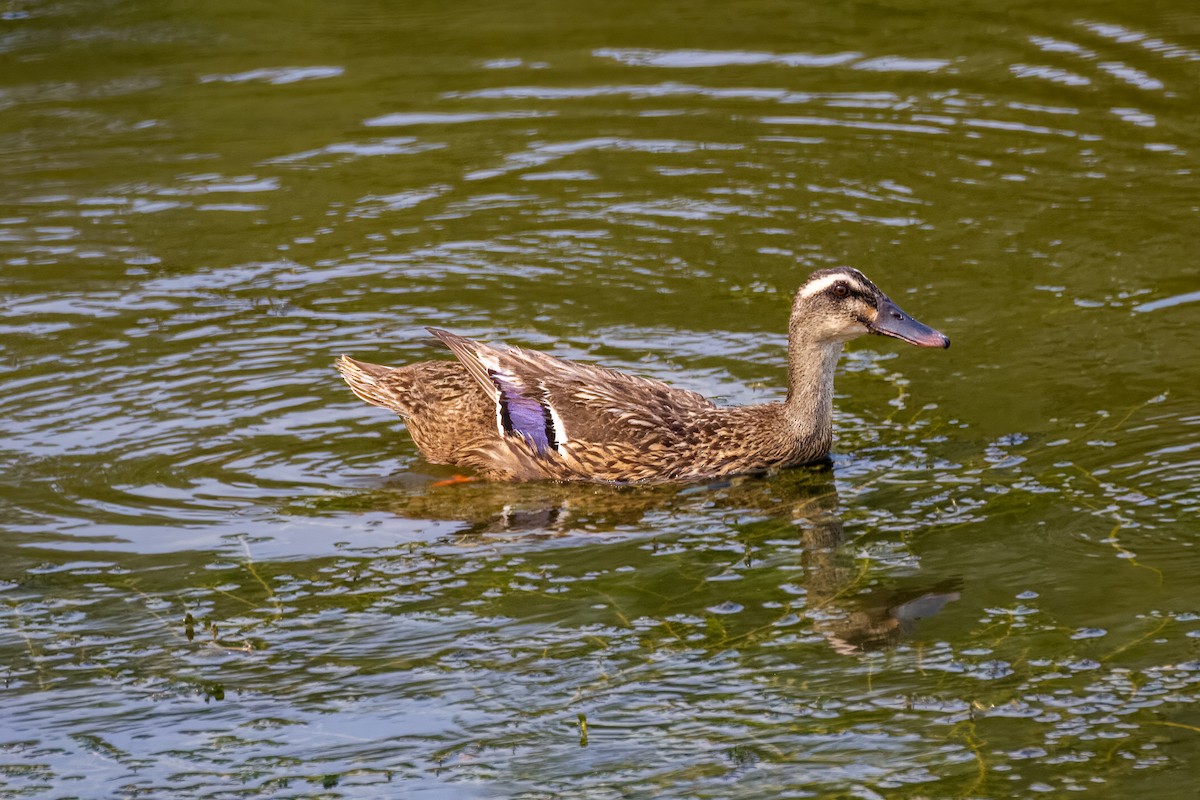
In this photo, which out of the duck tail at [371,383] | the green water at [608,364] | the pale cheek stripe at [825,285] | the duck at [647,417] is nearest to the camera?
the green water at [608,364]

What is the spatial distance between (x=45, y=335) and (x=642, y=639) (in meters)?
5.51

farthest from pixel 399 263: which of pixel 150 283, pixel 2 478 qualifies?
pixel 2 478

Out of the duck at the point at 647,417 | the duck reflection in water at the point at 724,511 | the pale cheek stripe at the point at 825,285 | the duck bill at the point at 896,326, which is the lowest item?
the duck reflection in water at the point at 724,511

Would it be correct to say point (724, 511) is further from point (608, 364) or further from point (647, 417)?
point (608, 364)

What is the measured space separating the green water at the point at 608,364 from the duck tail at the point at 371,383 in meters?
0.31

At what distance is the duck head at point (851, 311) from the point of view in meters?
9.02

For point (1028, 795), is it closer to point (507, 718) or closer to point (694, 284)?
point (507, 718)

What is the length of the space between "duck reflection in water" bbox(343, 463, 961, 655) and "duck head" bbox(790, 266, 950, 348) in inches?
31.0

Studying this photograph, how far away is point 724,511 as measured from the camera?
28.8 ft

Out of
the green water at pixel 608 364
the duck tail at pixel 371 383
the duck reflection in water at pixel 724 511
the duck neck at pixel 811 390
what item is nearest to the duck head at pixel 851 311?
the duck neck at pixel 811 390

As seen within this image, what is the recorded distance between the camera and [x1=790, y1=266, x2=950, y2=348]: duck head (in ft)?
29.6

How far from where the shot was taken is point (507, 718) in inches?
263

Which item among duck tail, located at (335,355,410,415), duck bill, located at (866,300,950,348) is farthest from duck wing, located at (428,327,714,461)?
duck bill, located at (866,300,950,348)

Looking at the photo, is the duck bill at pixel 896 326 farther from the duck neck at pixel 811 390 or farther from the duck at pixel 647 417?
the duck neck at pixel 811 390
